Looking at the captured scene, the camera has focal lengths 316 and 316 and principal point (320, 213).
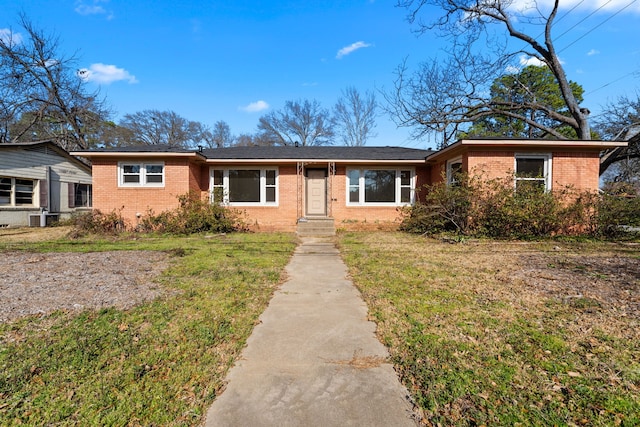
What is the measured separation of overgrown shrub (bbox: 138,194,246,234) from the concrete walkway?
823cm

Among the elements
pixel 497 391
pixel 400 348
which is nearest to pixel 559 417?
pixel 497 391

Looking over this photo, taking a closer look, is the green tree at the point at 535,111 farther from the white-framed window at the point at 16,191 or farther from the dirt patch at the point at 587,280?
the white-framed window at the point at 16,191

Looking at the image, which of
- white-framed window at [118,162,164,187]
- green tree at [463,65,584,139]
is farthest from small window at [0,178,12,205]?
green tree at [463,65,584,139]

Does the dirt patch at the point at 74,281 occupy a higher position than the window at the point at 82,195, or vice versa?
the window at the point at 82,195

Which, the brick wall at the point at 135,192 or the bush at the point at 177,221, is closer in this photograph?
the bush at the point at 177,221

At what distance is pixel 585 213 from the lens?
10094mm

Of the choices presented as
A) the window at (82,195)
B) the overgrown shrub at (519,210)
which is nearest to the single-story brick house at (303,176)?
the overgrown shrub at (519,210)

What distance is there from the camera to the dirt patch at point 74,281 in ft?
12.6

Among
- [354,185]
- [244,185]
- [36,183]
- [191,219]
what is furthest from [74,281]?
[36,183]

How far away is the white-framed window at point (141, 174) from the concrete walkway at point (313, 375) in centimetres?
990

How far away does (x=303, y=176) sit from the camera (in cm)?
1318

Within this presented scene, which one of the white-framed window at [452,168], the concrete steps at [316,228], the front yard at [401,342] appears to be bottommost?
the front yard at [401,342]

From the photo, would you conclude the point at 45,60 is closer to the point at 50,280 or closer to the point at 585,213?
the point at 50,280

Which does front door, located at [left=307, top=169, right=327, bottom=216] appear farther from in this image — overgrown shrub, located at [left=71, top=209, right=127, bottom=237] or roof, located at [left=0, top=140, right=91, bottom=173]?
roof, located at [left=0, top=140, right=91, bottom=173]
